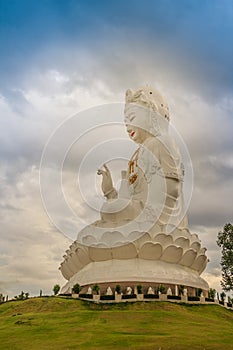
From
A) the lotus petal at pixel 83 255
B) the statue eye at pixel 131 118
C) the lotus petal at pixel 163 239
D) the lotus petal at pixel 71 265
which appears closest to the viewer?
the lotus petal at pixel 163 239

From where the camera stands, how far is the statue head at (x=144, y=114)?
29594 millimetres

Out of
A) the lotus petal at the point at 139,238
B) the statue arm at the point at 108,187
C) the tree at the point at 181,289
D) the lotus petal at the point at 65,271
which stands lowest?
the tree at the point at 181,289

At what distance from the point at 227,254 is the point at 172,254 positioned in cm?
403

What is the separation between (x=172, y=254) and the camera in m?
25.2

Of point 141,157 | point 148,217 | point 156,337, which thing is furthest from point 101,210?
point 156,337

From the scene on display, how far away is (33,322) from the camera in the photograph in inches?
696

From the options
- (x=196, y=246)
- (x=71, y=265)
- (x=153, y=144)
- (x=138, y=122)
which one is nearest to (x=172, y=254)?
(x=196, y=246)

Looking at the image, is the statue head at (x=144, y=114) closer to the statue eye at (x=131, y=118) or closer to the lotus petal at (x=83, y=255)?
the statue eye at (x=131, y=118)

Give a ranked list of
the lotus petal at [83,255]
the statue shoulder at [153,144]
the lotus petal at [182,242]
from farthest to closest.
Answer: the statue shoulder at [153,144]
the lotus petal at [83,255]
the lotus petal at [182,242]

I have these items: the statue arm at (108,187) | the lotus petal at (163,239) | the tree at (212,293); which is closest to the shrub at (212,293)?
the tree at (212,293)

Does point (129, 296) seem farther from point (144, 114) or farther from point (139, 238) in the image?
point (144, 114)

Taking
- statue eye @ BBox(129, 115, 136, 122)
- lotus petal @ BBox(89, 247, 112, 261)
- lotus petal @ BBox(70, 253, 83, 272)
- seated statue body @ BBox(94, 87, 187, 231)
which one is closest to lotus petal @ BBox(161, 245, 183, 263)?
seated statue body @ BBox(94, 87, 187, 231)

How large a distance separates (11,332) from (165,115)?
62.4 ft

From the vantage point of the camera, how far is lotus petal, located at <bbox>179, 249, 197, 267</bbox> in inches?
1014
